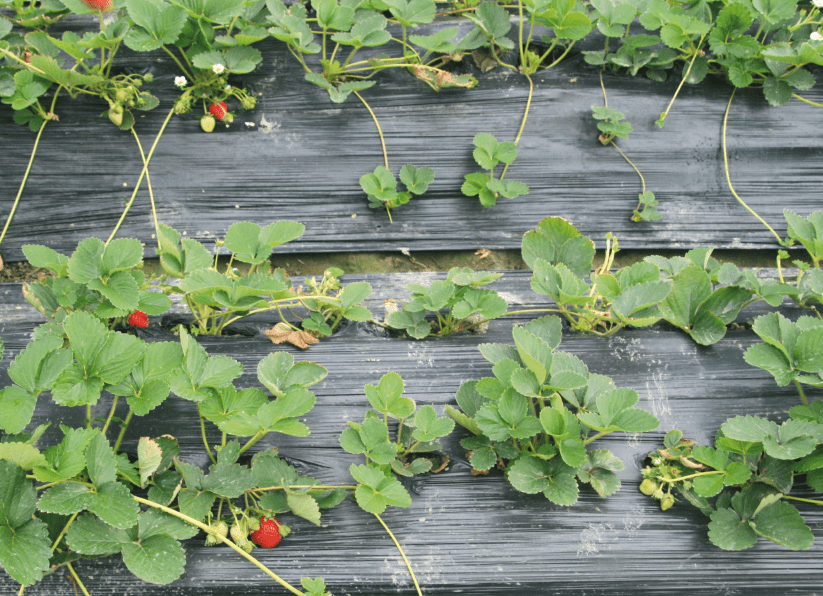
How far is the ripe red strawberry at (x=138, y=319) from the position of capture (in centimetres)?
144

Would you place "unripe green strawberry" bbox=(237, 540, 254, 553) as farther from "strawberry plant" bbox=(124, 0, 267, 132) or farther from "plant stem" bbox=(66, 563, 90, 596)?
"strawberry plant" bbox=(124, 0, 267, 132)

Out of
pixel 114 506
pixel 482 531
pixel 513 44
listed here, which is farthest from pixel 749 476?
pixel 513 44

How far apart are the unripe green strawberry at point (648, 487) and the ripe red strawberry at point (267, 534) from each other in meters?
0.82

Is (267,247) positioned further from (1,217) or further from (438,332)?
(1,217)

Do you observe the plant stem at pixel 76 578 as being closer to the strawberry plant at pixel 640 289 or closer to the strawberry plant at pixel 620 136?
the strawberry plant at pixel 640 289

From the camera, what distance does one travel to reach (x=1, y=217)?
1.71 meters

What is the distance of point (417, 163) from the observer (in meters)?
1.82

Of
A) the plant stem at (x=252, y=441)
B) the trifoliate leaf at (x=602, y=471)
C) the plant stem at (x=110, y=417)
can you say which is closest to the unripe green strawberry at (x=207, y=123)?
the plant stem at (x=110, y=417)

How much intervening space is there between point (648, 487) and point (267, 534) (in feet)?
2.80

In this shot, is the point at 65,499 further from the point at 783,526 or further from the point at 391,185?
the point at 783,526

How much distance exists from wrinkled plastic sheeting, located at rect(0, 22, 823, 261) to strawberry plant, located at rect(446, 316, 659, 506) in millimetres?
593

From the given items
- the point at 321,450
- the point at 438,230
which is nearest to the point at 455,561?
the point at 321,450

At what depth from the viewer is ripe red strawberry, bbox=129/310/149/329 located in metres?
1.44

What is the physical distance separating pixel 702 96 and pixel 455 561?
5.62 ft
